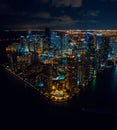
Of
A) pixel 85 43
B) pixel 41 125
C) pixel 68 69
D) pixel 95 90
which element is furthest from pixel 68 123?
pixel 85 43

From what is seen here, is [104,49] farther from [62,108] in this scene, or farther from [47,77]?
[62,108]

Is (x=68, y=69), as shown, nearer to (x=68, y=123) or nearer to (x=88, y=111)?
(x=88, y=111)

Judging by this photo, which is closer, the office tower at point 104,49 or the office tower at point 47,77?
the office tower at point 47,77

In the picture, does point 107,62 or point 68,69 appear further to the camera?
point 107,62

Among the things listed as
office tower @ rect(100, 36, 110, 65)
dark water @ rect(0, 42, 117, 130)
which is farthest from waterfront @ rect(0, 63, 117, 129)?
office tower @ rect(100, 36, 110, 65)

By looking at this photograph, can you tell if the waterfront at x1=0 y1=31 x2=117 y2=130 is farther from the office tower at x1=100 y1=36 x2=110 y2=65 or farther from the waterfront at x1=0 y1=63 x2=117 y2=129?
the office tower at x1=100 y1=36 x2=110 y2=65

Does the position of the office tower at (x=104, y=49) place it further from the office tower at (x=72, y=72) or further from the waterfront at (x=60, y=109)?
the waterfront at (x=60, y=109)

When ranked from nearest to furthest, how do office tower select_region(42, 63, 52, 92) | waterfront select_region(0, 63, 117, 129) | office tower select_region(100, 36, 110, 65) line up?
waterfront select_region(0, 63, 117, 129)
office tower select_region(42, 63, 52, 92)
office tower select_region(100, 36, 110, 65)

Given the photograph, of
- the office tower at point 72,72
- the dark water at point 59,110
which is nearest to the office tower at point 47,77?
the dark water at point 59,110
